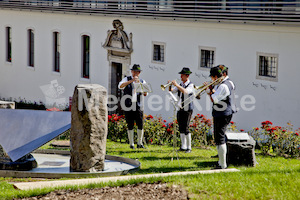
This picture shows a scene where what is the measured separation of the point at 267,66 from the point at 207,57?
2621 mm

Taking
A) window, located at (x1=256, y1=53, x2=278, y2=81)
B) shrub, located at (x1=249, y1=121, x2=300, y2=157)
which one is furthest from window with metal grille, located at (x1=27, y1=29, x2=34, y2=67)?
shrub, located at (x1=249, y1=121, x2=300, y2=157)

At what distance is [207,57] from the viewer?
2084 centimetres

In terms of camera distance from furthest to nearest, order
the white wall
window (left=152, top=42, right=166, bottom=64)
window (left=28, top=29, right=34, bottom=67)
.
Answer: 1. window (left=28, top=29, right=34, bottom=67)
2. window (left=152, top=42, right=166, bottom=64)
3. the white wall

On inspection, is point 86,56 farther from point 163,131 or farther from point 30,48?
point 163,131

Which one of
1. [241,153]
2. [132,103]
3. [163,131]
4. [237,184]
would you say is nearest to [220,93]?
[241,153]

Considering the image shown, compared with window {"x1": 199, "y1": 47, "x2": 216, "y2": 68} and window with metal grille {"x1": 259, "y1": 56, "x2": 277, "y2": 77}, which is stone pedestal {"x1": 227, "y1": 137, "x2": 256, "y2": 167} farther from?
window {"x1": 199, "y1": 47, "x2": 216, "y2": 68}

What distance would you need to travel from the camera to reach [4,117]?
43.2ft

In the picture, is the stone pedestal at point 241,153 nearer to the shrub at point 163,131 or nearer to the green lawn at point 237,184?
the green lawn at point 237,184

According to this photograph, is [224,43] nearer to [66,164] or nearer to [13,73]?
[66,164]

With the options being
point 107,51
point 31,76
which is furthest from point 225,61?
point 31,76

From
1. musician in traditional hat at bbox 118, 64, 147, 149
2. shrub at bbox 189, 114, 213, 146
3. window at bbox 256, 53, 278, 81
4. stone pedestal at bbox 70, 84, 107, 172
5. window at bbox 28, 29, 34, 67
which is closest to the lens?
stone pedestal at bbox 70, 84, 107, 172

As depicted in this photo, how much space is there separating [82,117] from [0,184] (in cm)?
202

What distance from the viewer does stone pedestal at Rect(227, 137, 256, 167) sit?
12633mm

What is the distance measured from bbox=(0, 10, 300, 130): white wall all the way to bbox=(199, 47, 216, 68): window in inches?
5.8
